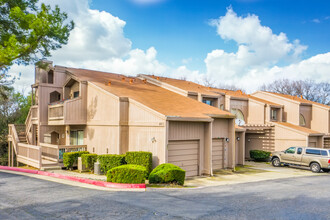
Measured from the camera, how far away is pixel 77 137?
21641mm

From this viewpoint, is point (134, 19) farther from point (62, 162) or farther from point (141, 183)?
point (141, 183)

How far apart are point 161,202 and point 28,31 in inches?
612

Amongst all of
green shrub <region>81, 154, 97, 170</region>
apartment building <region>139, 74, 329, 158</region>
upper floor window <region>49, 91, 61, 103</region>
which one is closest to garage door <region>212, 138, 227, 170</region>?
apartment building <region>139, 74, 329, 158</region>

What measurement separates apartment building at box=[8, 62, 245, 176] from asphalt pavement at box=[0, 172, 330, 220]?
4.05 meters

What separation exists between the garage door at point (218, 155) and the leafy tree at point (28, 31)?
12440 millimetres

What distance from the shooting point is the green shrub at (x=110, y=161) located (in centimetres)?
1600

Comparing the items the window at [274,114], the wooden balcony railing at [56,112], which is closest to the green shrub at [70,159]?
the wooden balcony railing at [56,112]

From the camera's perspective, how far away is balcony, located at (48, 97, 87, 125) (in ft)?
64.0

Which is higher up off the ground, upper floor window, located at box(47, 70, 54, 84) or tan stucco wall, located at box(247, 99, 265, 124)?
upper floor window, located at box(47, 70, 54, 84)

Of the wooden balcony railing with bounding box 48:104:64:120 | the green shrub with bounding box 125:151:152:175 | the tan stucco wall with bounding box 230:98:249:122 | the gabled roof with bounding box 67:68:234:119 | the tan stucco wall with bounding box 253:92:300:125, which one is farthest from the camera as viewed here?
the tan stucco wall with bounding box 253:92:300:125

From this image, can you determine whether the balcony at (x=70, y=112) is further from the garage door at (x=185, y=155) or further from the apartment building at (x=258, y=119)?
the apartment building at (x=258, y=119)

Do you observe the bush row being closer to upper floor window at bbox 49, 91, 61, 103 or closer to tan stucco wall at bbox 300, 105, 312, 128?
upper floor window at bbox 49, 91, 61, 103

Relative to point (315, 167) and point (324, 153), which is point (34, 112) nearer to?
point (315, 167)

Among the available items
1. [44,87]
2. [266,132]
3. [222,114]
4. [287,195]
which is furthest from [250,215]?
[266,132]
